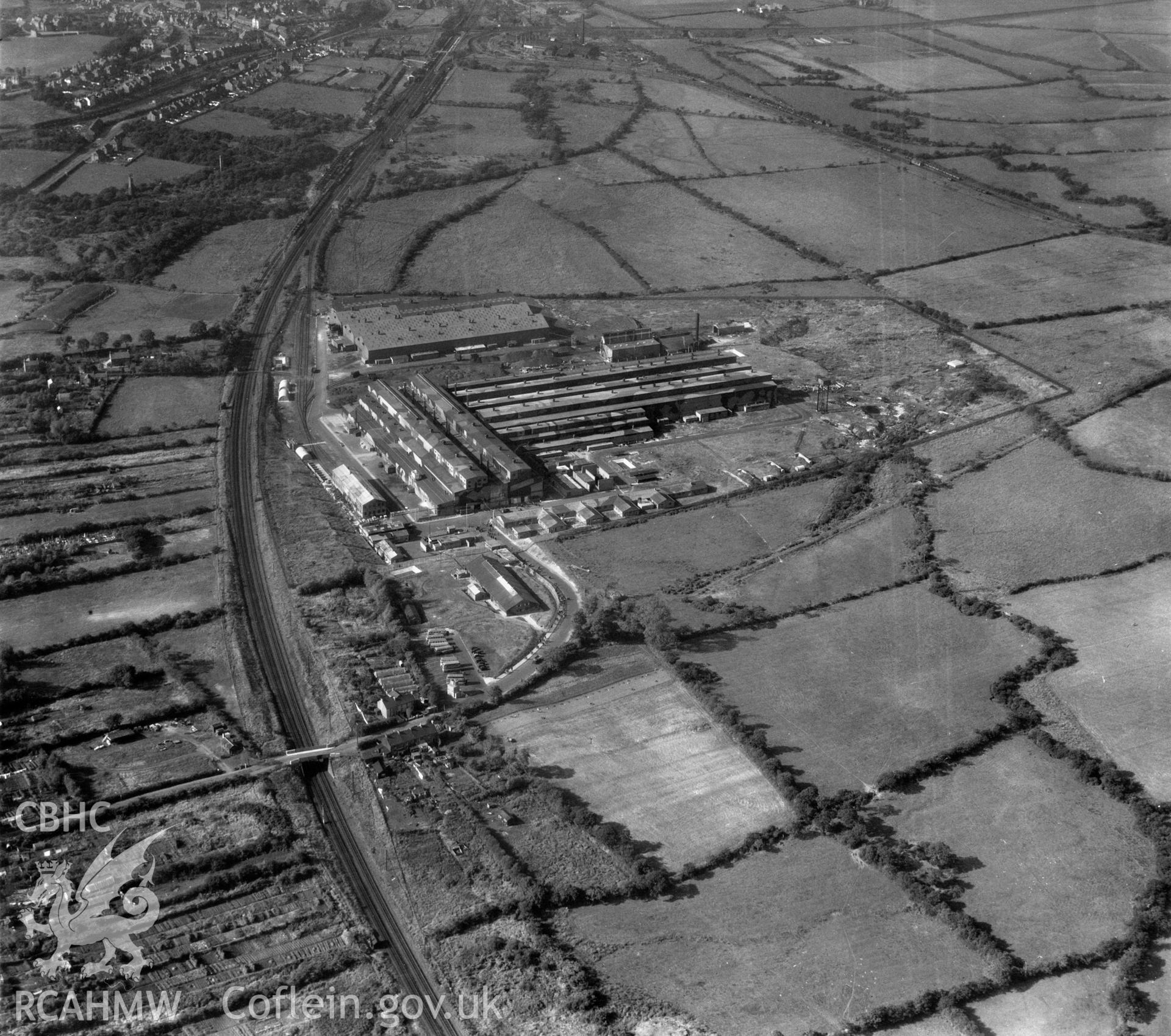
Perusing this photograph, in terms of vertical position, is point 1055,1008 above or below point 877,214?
below

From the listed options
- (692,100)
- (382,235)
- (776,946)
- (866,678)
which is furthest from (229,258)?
(776,946)

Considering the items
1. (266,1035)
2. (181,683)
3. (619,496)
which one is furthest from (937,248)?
(266,1035)

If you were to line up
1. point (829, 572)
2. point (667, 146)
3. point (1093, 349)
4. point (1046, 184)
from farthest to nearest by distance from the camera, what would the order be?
point (667, 146)
point (1046, 184)
point (1093, 349)
point (829, 572)

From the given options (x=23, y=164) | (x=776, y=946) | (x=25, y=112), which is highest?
(x=25, y=112)

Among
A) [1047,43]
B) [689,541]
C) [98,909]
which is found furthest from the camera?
[1047,43]

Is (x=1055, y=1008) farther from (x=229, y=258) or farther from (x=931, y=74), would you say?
(x=931, y=74)

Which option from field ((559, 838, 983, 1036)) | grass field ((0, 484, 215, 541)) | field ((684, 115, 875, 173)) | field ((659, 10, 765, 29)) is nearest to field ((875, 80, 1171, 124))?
field ((684, 115, 875, 173))
